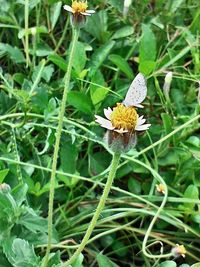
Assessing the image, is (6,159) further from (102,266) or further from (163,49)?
(163,49)

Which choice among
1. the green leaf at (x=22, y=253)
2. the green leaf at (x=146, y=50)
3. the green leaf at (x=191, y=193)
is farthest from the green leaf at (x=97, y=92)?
the green leaf at (x=22, y=253)

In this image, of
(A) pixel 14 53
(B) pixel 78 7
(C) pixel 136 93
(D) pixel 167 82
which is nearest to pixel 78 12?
(B) pixel 78 7

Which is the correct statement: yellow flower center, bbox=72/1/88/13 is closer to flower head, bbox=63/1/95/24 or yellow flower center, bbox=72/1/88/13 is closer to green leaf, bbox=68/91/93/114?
flower head, bbox=63/1/95/24

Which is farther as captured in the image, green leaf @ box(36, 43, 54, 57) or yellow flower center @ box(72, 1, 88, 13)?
green leaf @ box(36, 43, 54, 57)

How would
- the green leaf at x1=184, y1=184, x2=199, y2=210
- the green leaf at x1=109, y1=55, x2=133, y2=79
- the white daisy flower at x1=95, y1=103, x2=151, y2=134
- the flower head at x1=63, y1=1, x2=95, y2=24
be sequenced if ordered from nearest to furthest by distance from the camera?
Result: 1. the white daisy flower at x1=95, y1=103, x2=151, y2=134
2. the flower head at x1=63, y1=1, x2=95, y2=24
3. the green leaf at x1=184, y1=184, x2=199, y2=210
4. the green leaf at x1=109, y1=55, x2=133, y2=79

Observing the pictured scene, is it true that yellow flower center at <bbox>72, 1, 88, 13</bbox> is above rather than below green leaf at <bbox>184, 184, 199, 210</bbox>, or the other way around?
above

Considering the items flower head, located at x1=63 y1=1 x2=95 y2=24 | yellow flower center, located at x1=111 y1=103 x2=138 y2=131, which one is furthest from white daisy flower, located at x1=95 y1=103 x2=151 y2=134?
flower head, located at x1=63 y1=1 x2=95 y2=24

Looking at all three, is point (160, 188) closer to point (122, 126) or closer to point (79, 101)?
point (79, 101)

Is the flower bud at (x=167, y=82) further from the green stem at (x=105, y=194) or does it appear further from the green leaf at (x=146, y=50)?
the green stem at (x=105, y=194)
